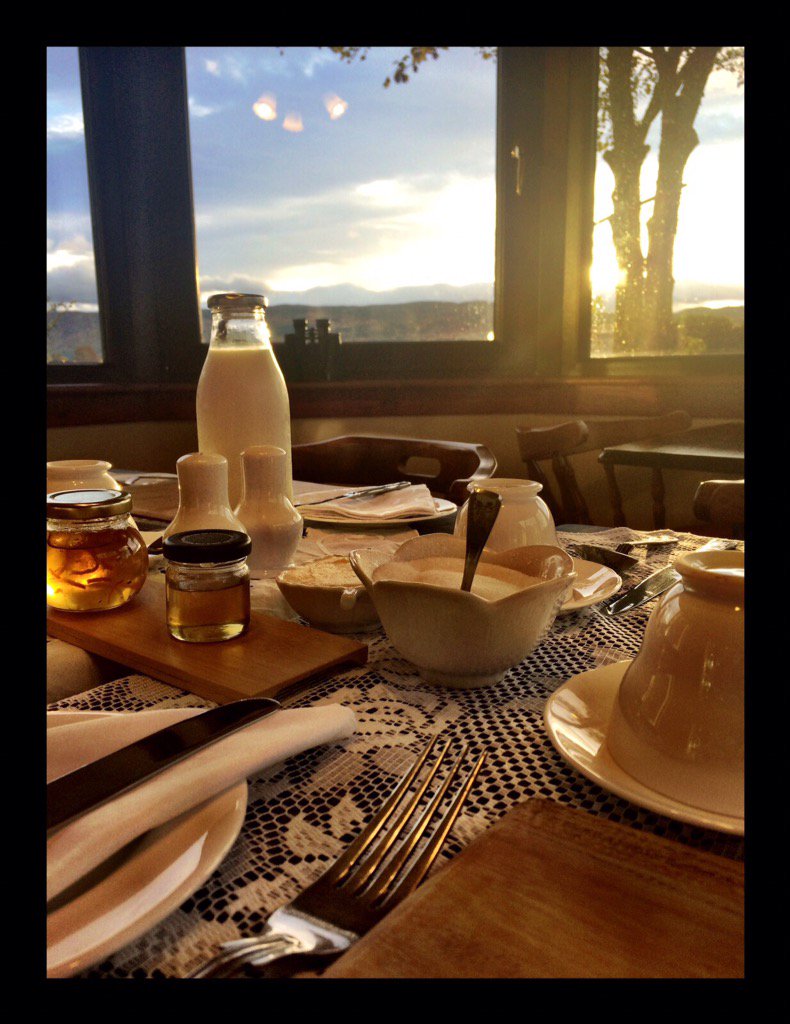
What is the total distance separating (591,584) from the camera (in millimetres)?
750

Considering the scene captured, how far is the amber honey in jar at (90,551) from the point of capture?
68cm

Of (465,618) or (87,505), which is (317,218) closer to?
(87,505)

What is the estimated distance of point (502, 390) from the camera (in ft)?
8.64

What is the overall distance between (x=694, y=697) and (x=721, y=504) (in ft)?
2.88

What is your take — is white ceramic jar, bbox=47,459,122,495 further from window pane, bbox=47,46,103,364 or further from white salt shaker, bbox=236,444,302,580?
window pane, bbox=47,46,103,364

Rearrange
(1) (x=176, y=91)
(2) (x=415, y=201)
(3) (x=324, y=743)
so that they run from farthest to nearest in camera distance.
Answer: (2) (x=415, y=201), (1) (x=176, y=91), (3) (x=324, y=743)

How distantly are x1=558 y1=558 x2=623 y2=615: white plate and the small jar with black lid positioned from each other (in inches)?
11.1

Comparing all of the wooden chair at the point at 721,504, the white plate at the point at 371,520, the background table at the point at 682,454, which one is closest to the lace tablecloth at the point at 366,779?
the white plate at the point at 371,520

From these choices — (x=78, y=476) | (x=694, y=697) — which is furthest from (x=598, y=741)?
(x=78, y=476)
